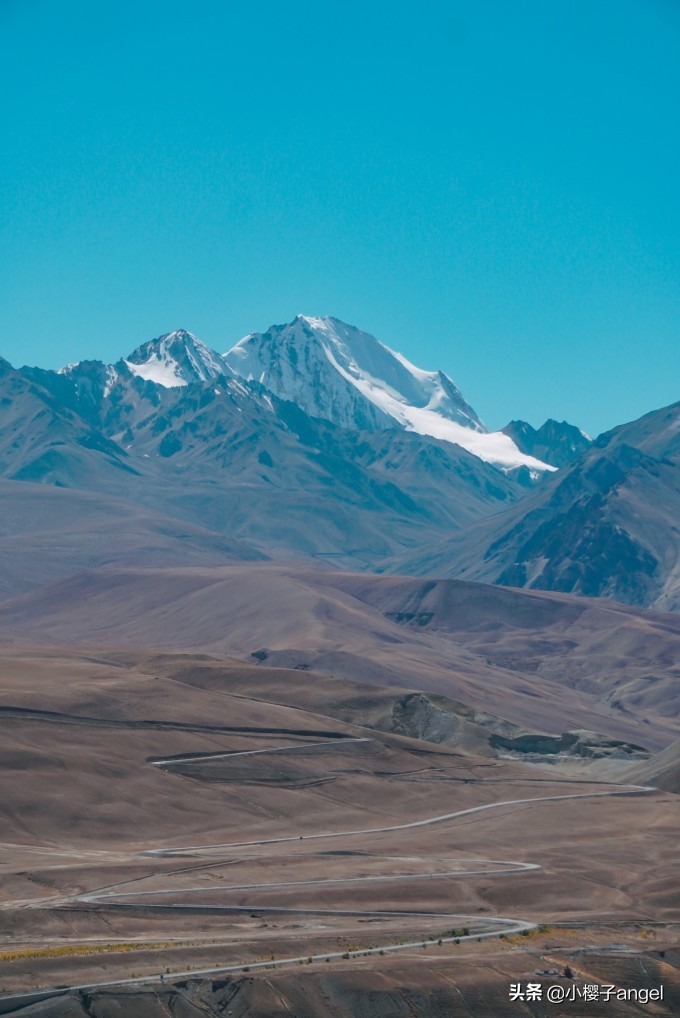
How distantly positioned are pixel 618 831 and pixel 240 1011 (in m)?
59.7

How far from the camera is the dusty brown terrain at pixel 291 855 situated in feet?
175

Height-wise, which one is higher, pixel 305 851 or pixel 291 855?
pixel 291 855

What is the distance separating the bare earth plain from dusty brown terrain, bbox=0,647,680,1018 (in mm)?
215

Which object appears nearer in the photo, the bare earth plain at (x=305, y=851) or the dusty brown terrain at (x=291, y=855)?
the bare earth plain at (x=305, y=851)

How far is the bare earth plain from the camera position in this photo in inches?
2090

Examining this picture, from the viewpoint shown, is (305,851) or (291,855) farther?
(305,851)

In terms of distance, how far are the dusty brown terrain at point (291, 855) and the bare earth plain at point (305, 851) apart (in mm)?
215

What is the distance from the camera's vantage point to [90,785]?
340 ft

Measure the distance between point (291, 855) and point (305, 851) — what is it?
2595mm

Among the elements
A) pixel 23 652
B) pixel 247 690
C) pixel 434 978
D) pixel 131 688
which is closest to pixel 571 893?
pixel 434 978

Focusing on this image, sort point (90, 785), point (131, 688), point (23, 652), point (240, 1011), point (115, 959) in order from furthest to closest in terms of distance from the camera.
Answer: point (23, 652), point (131, 688), point (90, 785), point (115, 959), point (240, 1011)

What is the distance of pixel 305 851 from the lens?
91.2 m

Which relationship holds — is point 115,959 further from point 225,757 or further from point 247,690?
point 247,690

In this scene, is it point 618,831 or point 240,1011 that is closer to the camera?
point 240,1011
